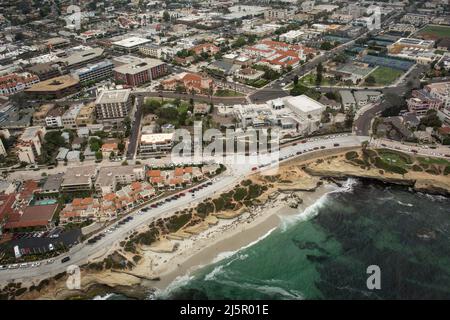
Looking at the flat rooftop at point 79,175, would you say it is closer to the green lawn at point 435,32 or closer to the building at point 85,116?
the building at point 85,116

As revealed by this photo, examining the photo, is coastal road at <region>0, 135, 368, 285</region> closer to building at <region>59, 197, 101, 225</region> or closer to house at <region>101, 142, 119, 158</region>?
building at <region>59, 197, 101, 225</region>

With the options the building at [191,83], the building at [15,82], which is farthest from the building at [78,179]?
the building at [15,82]

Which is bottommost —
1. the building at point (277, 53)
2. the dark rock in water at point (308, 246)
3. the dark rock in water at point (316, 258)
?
the dark rock in water at point (316, 258)

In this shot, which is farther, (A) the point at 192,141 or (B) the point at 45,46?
(B) the point at 45,46

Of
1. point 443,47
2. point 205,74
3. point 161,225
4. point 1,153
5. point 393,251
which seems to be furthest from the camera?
point 443,47

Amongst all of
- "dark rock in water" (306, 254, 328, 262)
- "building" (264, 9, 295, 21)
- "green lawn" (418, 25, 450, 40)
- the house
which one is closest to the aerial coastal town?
the house

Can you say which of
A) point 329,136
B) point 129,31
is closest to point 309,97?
point 329,136

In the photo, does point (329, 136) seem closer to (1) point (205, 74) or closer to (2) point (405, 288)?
(2) point (405, 288)
